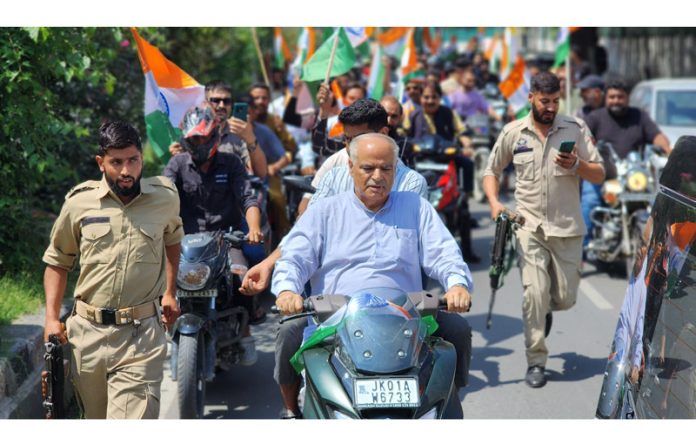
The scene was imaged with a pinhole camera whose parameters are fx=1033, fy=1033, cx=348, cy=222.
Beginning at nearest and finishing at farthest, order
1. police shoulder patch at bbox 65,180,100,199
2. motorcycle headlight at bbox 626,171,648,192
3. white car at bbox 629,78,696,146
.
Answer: police shoulder patch at bbox 65,180,100,199
motorcycle headlight at bbox 626,171,648,192
white car at bbox 629,78,696,146

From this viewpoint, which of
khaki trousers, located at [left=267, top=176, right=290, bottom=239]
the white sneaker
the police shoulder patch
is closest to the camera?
the police shoulder patch

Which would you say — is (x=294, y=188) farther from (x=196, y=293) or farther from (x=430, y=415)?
(x=430, y=415)

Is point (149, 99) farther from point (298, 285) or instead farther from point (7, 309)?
point (298, 285)

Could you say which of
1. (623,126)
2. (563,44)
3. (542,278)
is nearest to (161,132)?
(542,278)

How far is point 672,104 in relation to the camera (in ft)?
45.3

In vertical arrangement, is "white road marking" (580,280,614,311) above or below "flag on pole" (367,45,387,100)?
→ below

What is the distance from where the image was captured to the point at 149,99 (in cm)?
795

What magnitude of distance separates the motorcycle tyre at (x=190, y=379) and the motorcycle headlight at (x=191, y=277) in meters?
0.28

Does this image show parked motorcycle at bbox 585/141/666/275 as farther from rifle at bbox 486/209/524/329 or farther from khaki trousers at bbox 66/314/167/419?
khaki trousers at bbox 66/314/167/419

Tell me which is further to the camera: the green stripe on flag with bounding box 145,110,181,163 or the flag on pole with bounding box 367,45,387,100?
the flag on pole with bounding box 367,45,387,100

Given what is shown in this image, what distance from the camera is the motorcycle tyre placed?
568 centimetres

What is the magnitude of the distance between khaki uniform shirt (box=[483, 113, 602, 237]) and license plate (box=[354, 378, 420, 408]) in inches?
139

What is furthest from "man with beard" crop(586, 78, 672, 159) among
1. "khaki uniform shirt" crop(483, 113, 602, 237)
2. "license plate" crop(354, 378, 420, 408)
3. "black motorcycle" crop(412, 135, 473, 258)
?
"license plate" crop(354, 378, 420, 408)

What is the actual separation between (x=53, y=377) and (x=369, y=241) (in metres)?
1.54
